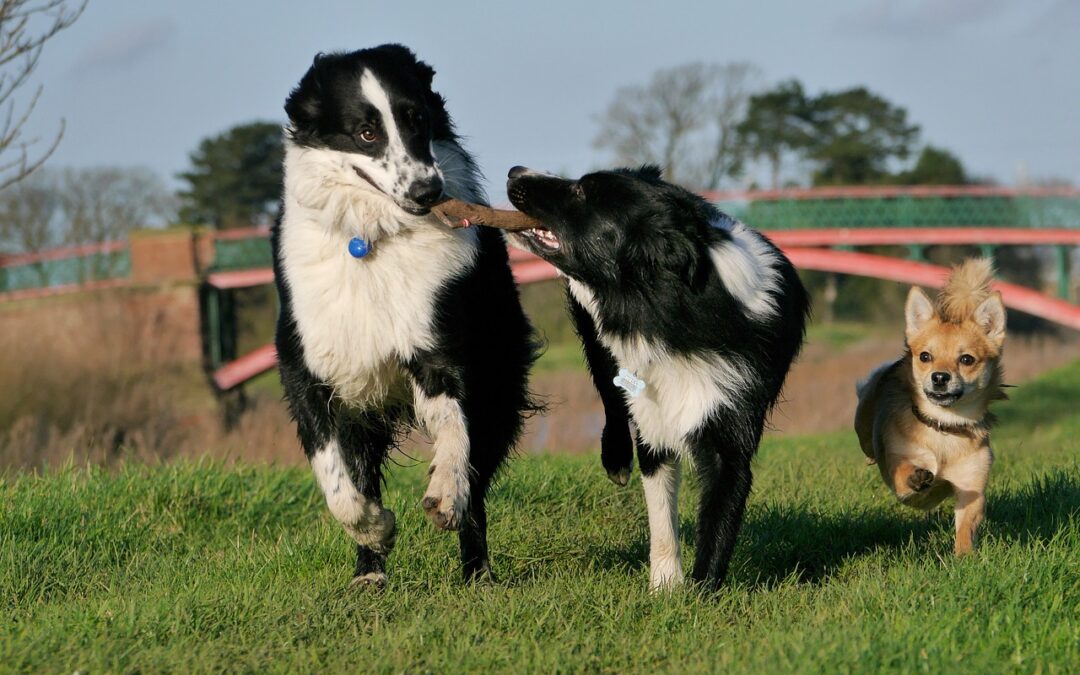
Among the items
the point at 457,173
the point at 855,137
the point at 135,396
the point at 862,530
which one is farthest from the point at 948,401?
the point at 855,137

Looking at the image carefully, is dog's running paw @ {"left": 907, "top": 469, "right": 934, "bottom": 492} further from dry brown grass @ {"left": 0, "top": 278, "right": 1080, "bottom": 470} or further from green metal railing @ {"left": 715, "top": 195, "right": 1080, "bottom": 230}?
green metal railing @ {"left": 715, "top": 195, "right": 1080, "bottom": 230}

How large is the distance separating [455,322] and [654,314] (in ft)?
2.68

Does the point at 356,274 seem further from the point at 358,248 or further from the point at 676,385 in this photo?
the point at 676,385

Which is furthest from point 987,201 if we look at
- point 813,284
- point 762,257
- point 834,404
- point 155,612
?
point 155,612

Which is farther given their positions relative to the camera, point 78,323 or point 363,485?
point 78,323

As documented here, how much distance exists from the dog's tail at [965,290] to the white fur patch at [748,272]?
1.27 m

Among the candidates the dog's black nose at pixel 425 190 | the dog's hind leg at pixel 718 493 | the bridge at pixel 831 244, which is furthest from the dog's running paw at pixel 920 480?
the bridge at pixel 831 244

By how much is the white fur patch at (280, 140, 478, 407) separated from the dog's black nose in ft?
0.38

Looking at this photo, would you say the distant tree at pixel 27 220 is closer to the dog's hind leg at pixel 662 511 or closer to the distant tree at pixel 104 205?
the distant tree at pixel 104 205

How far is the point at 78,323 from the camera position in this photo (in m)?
22.2

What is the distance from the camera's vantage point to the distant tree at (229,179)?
46.2 metres

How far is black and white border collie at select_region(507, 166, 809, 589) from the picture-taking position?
15.7 ft

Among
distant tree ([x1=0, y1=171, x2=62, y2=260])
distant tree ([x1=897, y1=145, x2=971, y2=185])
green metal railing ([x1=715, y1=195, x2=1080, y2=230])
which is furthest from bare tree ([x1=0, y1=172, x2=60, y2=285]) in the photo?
distant tree ([x1=897, y1=145, x2=971, y2=185])

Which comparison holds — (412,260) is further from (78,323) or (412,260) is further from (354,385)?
(78,323)
